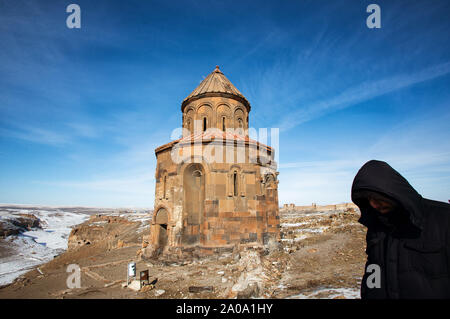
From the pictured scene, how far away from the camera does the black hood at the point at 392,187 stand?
1.46 meters

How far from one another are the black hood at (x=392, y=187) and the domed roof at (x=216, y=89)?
37.9 ft

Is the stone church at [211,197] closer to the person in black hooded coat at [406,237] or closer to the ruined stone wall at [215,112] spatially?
the ruined stone wall at [215,112]

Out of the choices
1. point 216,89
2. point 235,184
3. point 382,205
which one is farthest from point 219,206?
point 382,205

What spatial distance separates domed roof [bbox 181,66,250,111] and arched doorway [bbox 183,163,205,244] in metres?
4.63

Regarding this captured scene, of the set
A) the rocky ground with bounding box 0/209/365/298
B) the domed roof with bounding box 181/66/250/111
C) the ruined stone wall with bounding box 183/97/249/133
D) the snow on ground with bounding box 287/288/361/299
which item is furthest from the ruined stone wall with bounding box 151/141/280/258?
the snow on ground with bounding box 287/288/361/299

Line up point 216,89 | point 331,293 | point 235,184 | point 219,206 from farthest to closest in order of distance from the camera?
1. point 216,89
2. point 235,184
3. point 219,206
4. point 331,293

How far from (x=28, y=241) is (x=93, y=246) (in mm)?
17286

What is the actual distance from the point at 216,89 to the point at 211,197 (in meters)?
6.33

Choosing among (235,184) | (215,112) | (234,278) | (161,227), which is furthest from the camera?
(215,112)

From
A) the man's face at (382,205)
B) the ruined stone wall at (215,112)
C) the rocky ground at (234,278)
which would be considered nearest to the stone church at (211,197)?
the rocky ground at (234,278)

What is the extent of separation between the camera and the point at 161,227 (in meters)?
10.6

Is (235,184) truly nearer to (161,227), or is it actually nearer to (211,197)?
(211,197)
